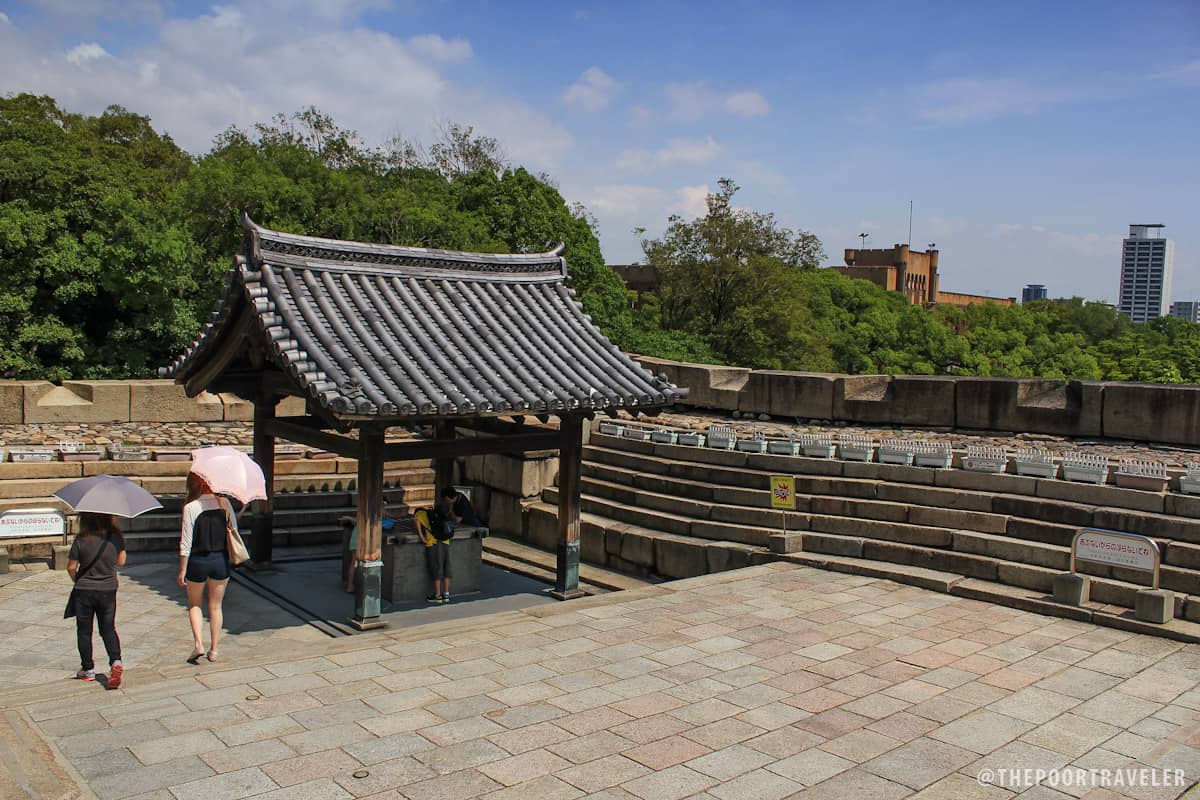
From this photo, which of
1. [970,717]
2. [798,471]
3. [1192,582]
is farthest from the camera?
[798,471]

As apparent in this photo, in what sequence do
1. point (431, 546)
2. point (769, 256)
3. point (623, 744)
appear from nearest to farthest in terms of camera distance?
point (623, 744), point (431, 546), point (769, 256)

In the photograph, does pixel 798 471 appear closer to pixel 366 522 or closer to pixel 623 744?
pixel 366 522

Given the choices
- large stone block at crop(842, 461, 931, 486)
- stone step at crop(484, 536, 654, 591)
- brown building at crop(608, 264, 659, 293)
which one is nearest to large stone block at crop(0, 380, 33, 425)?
stone step at crop(484, 536, 654, 591)

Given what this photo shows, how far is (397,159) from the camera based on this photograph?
4766cm

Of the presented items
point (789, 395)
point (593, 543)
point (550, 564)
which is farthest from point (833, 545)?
point (789, 395)

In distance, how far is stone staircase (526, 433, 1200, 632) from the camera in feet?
35.0

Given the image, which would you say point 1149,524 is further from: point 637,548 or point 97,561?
point 97,561

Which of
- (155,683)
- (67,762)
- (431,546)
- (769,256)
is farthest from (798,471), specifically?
(769,256)

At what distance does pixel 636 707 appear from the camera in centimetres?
738

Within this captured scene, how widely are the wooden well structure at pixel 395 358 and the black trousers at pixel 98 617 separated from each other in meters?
2.50

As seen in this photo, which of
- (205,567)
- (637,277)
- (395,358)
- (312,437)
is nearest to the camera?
(205,567)

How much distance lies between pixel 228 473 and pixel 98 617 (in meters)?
1.51

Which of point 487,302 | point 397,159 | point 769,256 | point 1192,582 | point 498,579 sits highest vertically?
point 397,159

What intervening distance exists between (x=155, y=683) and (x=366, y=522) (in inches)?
111
